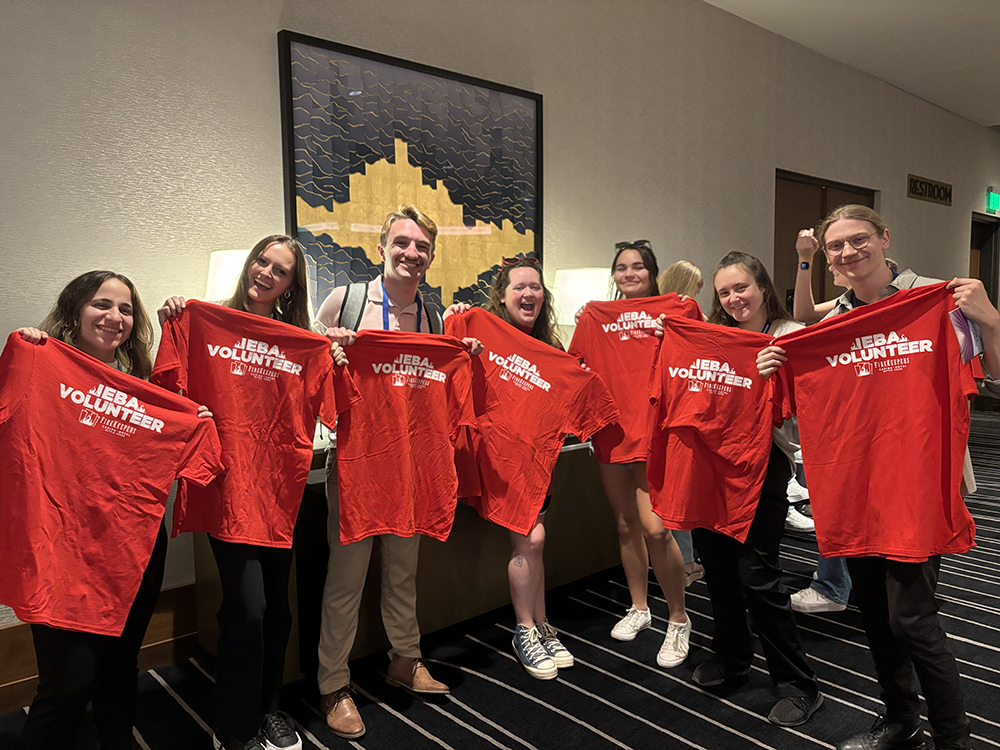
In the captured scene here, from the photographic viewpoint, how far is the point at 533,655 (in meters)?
2.32

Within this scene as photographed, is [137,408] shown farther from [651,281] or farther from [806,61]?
[806,61]

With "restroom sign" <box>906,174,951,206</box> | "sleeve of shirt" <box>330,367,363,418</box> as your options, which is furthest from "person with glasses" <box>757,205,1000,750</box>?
"restroom sign" <box>906,174,951,206</box>

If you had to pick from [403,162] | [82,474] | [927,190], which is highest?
[927,190]

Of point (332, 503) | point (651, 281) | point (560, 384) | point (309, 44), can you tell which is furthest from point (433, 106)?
point (332, 503)

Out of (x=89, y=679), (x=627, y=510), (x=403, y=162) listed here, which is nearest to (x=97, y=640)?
(x=89, y=679)

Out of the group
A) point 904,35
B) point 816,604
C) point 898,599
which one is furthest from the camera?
point 904,35

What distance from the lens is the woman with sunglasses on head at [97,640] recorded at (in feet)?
4.95

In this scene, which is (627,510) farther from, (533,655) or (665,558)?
(533,655)

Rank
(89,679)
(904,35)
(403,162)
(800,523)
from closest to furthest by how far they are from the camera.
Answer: (89,679) → (403,162) → (800,523) → (904,35)

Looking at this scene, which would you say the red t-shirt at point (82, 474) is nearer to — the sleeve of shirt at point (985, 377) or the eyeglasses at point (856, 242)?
the eyeglasses at point (856, 242)

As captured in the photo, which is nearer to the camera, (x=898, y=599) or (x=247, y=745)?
(x=898, y=599)

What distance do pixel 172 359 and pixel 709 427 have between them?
1524 millimetres

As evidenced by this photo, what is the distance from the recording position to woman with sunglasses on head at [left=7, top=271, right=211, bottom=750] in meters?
1.51

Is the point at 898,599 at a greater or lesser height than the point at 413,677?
Result: greater
